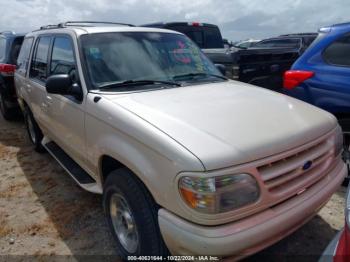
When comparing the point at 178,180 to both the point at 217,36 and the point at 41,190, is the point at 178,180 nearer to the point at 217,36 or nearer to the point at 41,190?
the point at 41,190

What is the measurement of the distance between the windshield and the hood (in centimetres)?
30

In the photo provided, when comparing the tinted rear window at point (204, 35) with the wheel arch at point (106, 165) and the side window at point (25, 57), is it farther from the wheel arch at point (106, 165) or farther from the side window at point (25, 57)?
the wheel arch at point (106, 165)

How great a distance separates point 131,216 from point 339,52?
305 centimetres

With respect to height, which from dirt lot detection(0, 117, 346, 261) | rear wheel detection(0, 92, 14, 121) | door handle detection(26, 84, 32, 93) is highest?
door handle detection(26, 84, 32, 93)

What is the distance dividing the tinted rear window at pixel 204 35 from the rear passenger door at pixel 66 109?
478cm

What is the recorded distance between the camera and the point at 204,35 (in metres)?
8.82

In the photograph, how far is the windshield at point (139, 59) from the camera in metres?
3.18

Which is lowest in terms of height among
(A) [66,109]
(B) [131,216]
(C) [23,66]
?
(B) [131,216]

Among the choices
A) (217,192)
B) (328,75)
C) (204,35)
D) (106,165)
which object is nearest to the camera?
(217,192)

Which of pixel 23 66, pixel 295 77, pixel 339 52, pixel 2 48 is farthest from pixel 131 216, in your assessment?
pixel 2 48

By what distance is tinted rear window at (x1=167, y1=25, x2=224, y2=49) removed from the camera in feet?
27.9

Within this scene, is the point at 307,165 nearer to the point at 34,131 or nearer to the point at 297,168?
the point at 297,168

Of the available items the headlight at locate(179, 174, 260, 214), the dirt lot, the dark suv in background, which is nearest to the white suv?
the headlight at locate(179, 174, 260, 214)

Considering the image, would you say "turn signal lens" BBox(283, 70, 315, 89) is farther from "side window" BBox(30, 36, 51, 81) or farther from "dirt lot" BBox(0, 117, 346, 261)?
"side window" BBox(30, 36, 51, 81)
